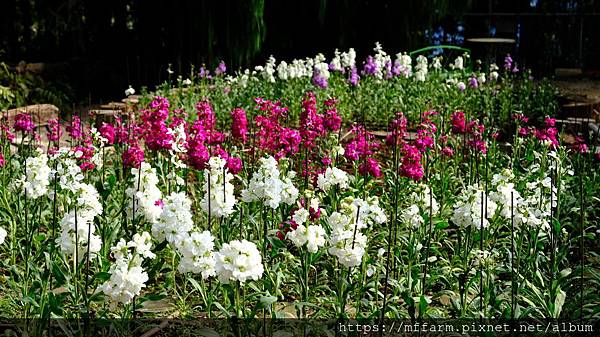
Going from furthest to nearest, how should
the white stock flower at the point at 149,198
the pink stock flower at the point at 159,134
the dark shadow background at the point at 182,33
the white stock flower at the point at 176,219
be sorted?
the dark shadow background at the point at 182,33, the pink stock flower at the point at 159,134, the white stock flower at the point at 149,198, the white stock flower at the point at 176,219

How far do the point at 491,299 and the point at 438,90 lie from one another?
4.14m

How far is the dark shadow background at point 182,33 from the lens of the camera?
24.5 ft


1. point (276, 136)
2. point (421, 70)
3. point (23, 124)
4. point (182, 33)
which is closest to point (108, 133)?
point (23, 124)

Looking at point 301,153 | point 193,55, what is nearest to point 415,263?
point 301,153

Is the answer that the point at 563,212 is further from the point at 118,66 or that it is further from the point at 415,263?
the point at 118,66

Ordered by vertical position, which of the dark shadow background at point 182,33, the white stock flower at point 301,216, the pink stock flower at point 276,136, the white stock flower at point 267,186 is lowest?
the white stock flower at point 301,216

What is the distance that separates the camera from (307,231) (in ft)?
7.68

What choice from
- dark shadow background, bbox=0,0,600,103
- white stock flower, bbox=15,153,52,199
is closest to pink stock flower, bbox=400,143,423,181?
white stock flower, bbox=15,153,52,199

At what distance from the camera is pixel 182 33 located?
7.69m

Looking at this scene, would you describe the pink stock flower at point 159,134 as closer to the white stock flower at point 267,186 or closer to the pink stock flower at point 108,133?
the pink stock flower at point 108,133

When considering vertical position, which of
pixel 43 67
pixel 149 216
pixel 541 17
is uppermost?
pixel 541 17

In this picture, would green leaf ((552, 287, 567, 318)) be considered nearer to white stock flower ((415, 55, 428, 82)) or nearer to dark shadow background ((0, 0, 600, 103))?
white stock flower ((415, 55, 428, 82))

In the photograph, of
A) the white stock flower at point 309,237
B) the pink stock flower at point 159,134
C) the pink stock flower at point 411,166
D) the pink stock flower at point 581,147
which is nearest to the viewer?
the white stock flower at point 309,237

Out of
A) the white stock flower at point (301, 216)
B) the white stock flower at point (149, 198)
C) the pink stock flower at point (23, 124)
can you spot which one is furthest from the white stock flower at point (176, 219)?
the pink stock flower at point (23, 124)
